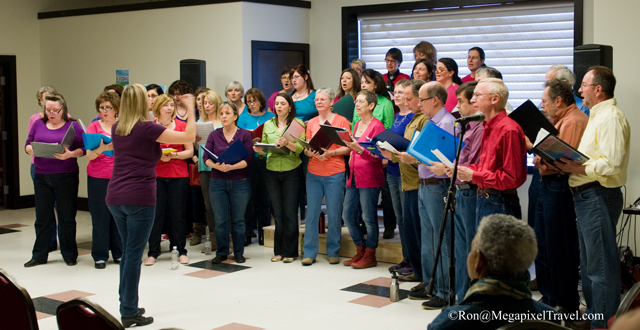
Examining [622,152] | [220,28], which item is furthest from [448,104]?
[220,28]

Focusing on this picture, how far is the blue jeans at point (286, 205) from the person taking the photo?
574 centimetres

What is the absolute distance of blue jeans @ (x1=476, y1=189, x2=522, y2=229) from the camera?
3.75 m

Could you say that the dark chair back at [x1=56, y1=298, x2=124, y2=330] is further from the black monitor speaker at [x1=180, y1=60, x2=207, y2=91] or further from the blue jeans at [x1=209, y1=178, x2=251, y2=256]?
the black monitor speaker at [x1=180, y1=60, x2=207, y2=91]

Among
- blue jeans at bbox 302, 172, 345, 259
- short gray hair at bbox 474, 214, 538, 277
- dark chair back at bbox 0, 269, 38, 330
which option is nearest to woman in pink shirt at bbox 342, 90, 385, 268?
blue jeans at bbox 302, 172, 345, 259

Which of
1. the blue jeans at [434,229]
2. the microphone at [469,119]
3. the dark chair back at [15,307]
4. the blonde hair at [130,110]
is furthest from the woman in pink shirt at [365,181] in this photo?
the dark chair back at [15,307]

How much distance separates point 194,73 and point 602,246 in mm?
5093

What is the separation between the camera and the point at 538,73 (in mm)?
7105

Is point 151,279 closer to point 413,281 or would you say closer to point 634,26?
point 413,281

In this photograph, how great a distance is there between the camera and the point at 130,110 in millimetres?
3895

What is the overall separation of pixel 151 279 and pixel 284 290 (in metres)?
1.18

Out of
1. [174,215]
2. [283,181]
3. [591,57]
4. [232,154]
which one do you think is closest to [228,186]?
[232,154]

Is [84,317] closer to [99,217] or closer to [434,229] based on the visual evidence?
[434,229]

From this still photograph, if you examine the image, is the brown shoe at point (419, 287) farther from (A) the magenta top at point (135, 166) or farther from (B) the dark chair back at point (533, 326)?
(B) the dark chair back at point (533, 326)

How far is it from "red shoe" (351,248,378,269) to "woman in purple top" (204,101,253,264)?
3.50 ft
